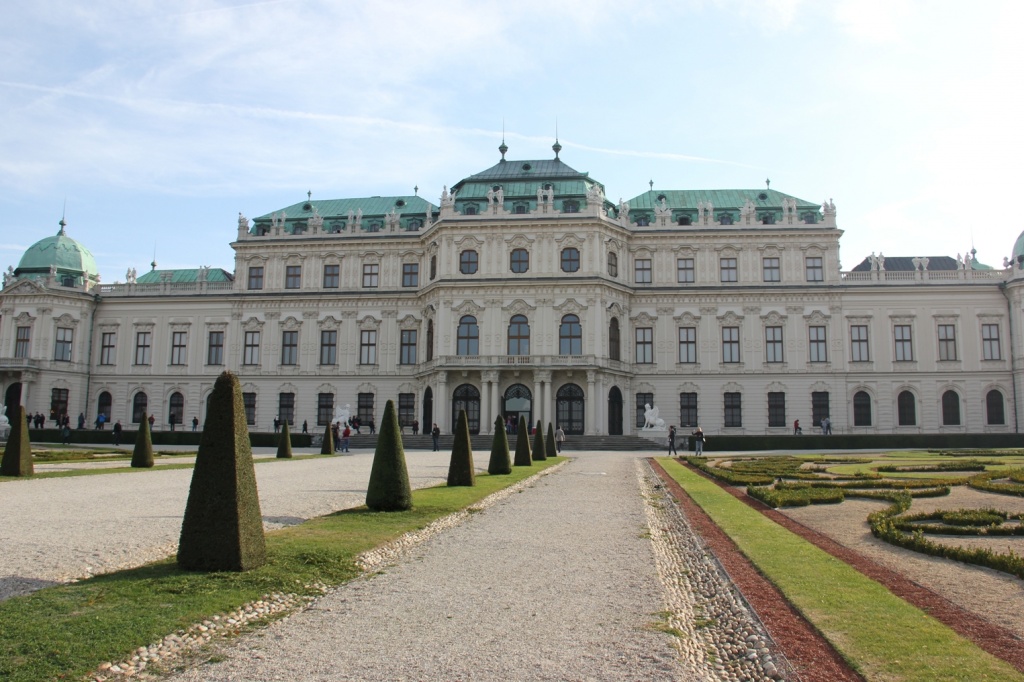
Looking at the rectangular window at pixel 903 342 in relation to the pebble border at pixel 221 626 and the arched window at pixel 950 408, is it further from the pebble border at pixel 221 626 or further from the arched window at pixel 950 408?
the pebble border at pixel 221 626

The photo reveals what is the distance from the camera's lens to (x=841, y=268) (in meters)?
51.8

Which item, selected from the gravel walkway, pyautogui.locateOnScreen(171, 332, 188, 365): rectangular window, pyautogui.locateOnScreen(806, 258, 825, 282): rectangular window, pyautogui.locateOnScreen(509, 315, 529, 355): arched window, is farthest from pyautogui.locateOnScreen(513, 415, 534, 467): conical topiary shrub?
pyautogui.locateOnScreen(171, 332, 188, 365): rectangular window

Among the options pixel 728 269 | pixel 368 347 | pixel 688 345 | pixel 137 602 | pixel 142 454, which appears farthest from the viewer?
pixel 368 347

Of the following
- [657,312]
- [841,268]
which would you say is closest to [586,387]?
[657,312]

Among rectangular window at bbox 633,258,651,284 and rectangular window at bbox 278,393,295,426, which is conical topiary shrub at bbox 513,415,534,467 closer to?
rectangular window at bbox 633,258,651,284

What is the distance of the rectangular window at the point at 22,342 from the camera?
53156 mm

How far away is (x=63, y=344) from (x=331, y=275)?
18075mm

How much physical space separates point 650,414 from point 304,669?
140 ft

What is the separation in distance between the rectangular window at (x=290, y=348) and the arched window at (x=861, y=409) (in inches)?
1367

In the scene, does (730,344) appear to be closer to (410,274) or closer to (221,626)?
(410,274)

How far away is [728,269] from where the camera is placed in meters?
52.2

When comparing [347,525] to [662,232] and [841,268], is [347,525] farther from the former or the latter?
[841,268]

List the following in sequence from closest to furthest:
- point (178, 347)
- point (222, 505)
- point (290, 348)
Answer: point (222, 505)
point (290, 348)
point (178, 347)

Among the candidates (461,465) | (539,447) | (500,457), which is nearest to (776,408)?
(539,447)
